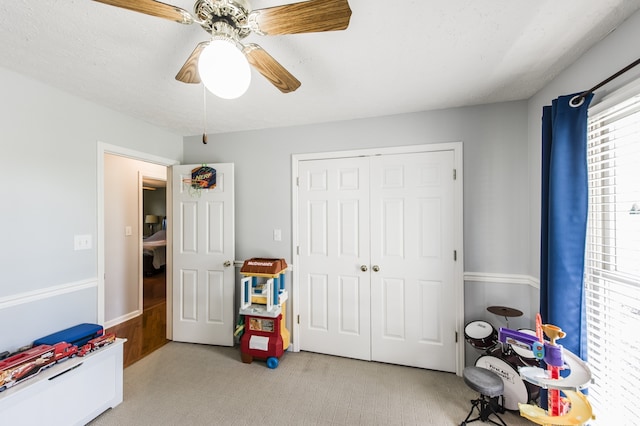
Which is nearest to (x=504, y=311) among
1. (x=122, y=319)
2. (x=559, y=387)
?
(x=559, y=387)

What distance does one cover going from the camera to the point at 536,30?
1.38 metres

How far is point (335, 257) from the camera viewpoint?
2.70 m

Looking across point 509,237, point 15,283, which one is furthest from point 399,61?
point 15,283

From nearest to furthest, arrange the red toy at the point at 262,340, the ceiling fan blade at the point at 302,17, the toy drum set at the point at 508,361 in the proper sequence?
1. the ceiling fan blade at the point at 302,17
2. the toy drum set at the point at 508,361
3. the red toy at the point at 262,340

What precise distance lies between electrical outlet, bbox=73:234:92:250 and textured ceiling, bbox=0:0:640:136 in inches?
44.2

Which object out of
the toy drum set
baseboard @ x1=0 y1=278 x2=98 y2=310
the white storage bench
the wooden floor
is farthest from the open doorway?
the toy drum set

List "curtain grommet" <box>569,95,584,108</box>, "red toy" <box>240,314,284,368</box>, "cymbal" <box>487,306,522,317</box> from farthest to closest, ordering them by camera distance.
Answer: "red toy" <box>240,314,284,368</box>, "cymbal" <box>487,306,522,317</box>, "curtain grommet" <box>569,95,584,108</box>

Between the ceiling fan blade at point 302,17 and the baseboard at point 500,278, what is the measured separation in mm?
2208

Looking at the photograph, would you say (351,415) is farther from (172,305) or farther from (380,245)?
(172,305)

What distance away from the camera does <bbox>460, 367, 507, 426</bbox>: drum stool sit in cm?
170

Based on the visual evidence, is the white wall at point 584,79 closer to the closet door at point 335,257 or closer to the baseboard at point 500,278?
the baseboard at point 500,278

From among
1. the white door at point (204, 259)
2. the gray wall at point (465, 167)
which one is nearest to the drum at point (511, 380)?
the gray wall at point (465, 167)

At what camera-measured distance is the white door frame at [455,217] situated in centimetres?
236

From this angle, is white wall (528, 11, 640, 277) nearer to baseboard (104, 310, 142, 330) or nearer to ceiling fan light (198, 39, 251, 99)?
ceiling fan light (198, 39, 251, 99)
